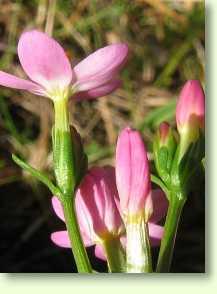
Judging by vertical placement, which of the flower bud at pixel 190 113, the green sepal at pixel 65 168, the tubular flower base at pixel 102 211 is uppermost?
the flower bud at pixel 190 113

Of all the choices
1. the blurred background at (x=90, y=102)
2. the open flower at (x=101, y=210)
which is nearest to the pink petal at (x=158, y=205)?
the open flower at (x=101, y=210)

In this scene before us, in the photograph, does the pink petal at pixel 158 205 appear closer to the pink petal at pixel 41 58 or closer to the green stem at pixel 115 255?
the green stem at pixel 115 255

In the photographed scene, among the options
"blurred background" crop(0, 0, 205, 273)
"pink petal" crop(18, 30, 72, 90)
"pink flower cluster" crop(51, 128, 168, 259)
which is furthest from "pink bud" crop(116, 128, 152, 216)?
"blurred background" crop(0, 0, 205, 273)

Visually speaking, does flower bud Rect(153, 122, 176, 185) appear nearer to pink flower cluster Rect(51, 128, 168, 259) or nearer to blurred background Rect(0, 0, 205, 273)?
pink flower cluster Rect(51, 128, 168, 259)

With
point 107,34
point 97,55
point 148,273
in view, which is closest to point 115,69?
point 97,55

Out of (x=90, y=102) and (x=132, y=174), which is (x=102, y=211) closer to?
(x=132, y=174)

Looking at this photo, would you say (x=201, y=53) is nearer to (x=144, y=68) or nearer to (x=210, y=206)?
(x=144, y=68)
